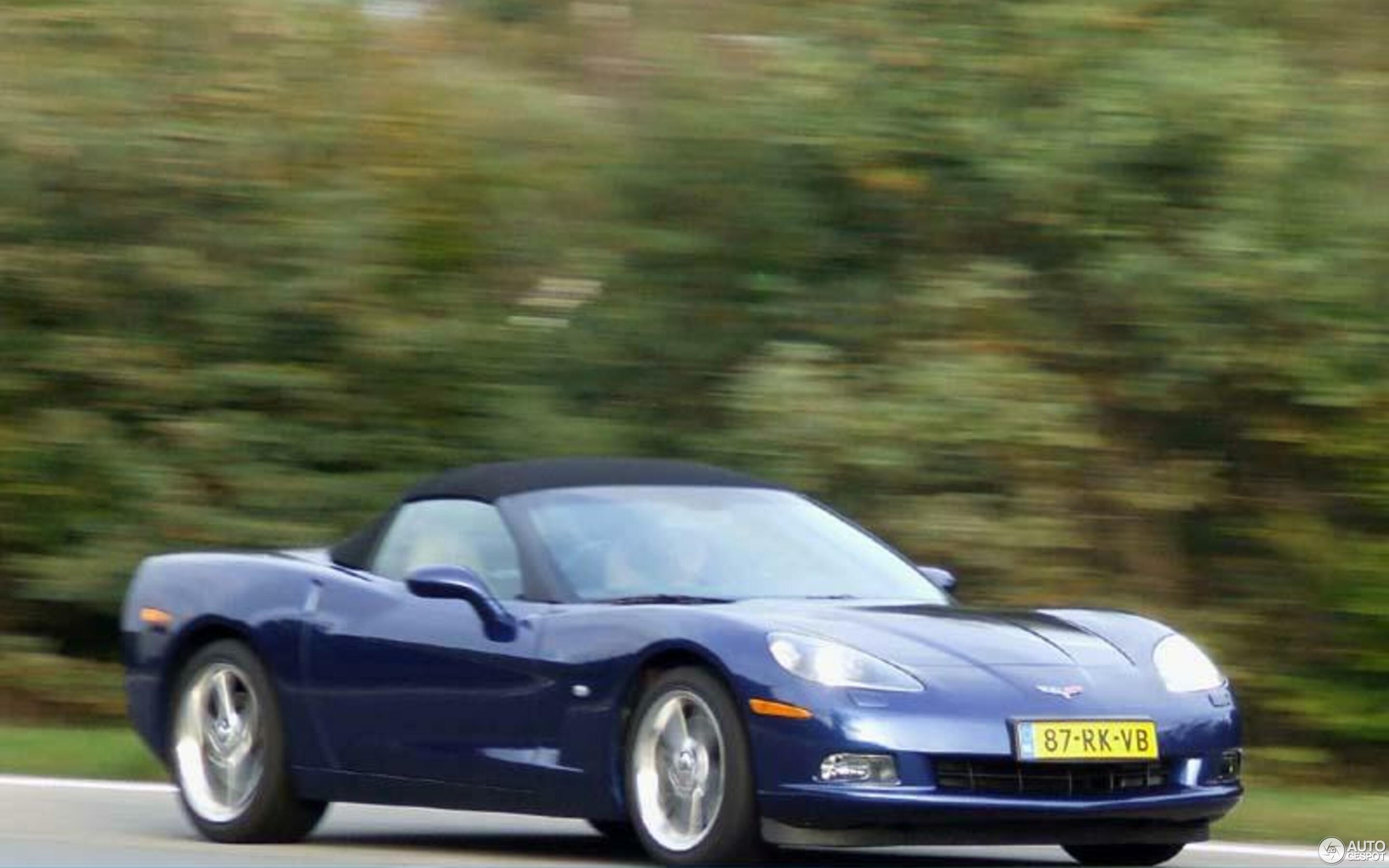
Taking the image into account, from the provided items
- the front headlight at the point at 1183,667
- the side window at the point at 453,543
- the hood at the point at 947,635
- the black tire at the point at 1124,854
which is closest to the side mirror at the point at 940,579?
the hood at the point at 947,635

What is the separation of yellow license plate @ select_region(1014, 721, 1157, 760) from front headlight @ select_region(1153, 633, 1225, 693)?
0.96 feet

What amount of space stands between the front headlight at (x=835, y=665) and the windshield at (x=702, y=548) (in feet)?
2.43

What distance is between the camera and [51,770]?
36.1 feet

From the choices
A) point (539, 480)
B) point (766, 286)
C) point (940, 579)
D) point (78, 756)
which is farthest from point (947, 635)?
point (766, 286)

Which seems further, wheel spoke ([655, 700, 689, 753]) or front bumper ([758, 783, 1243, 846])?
wheel spoke ([655, 700, 689, 753])

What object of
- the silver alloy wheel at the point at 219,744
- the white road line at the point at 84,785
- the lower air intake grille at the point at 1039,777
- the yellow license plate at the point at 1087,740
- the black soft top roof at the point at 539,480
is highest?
the black soft top roof at the point at 539,480

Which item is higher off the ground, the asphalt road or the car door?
the car door

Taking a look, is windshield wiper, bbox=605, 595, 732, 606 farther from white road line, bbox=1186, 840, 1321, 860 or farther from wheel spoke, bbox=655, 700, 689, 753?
white road line, bbox=1186, 840, 1321, 860

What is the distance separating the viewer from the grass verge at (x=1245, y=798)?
8.54 metres

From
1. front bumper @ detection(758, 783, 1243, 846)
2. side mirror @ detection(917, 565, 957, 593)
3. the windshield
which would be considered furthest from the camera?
side mirror @ detection(917, 565, 957, 593)

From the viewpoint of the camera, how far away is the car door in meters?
7.48

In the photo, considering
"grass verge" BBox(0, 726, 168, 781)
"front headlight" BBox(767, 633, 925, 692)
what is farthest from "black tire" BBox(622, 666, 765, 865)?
"grass verge" BBox(0, 726, 168, 781)

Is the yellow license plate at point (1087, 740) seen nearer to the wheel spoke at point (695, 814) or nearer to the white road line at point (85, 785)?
the wheel spoke at point (695, 814)

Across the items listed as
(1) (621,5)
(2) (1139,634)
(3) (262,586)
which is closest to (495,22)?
(1) (621,5)
